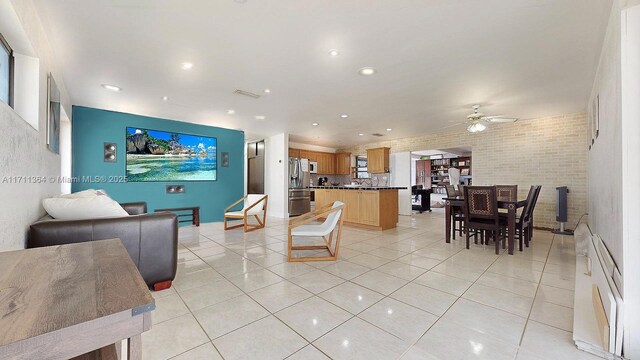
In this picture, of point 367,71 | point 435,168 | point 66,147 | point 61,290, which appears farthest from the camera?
point 435,168

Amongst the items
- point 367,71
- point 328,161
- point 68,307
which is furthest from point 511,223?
point 328,161

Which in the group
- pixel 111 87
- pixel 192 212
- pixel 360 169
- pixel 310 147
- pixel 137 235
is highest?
pixel 111 87

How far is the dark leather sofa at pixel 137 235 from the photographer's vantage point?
Result: 1.86 meters

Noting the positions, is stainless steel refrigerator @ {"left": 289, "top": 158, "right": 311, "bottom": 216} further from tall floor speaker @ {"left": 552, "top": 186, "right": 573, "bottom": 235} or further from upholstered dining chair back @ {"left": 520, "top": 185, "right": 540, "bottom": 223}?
tall floor speaker @ {"left": 552, "top": 186, "right": 573, "bottom": 235}

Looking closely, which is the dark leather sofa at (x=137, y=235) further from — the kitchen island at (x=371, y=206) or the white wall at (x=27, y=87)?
the kitchen island at (x=371, y=206)

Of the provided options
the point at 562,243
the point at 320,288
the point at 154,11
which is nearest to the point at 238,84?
the point at 154,11

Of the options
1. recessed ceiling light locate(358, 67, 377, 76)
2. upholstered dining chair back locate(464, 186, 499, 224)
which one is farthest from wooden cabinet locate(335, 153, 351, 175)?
recessed ceiling light locate(358, 67, 377, 76)

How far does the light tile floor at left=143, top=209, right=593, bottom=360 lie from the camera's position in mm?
1540

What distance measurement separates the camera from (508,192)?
4695 millimetres

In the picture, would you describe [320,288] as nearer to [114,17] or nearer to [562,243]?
[114,17]

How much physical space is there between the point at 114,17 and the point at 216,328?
8.71 feet

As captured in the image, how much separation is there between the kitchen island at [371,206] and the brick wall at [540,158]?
256cm

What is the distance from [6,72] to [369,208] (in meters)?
5.05

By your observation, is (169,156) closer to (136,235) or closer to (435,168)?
(136,235)
